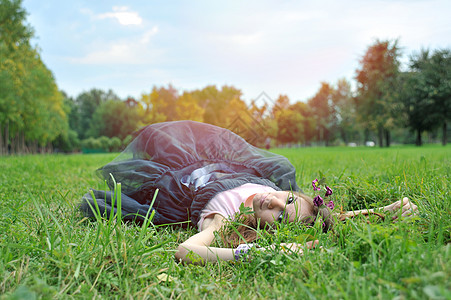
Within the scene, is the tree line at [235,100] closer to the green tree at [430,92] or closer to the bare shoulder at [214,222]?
the green tree at [430,92]

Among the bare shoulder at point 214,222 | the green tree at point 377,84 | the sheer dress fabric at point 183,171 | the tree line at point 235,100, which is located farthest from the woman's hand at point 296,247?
the green tree at point 377,84

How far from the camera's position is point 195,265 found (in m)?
1.80

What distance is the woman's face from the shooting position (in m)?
2.12

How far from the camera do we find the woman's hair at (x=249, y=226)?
1971mm

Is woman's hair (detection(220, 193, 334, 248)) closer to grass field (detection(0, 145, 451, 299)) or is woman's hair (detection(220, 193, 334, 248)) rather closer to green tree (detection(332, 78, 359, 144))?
grass field (detection(0, 145, 451, 299))

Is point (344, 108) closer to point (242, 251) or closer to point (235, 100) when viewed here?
point (235, 100)

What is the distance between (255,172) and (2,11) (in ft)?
73.9

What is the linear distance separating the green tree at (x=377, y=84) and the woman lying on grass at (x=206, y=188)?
1016 inches

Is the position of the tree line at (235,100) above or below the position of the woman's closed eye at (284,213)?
above

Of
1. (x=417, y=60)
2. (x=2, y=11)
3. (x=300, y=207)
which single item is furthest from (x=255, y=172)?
(x=417, y=60)

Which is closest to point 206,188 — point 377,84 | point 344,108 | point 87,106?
point 377,84

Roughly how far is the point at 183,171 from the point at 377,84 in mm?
27709

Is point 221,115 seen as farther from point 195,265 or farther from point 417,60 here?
point 195,265

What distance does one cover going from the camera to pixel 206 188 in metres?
2.58
